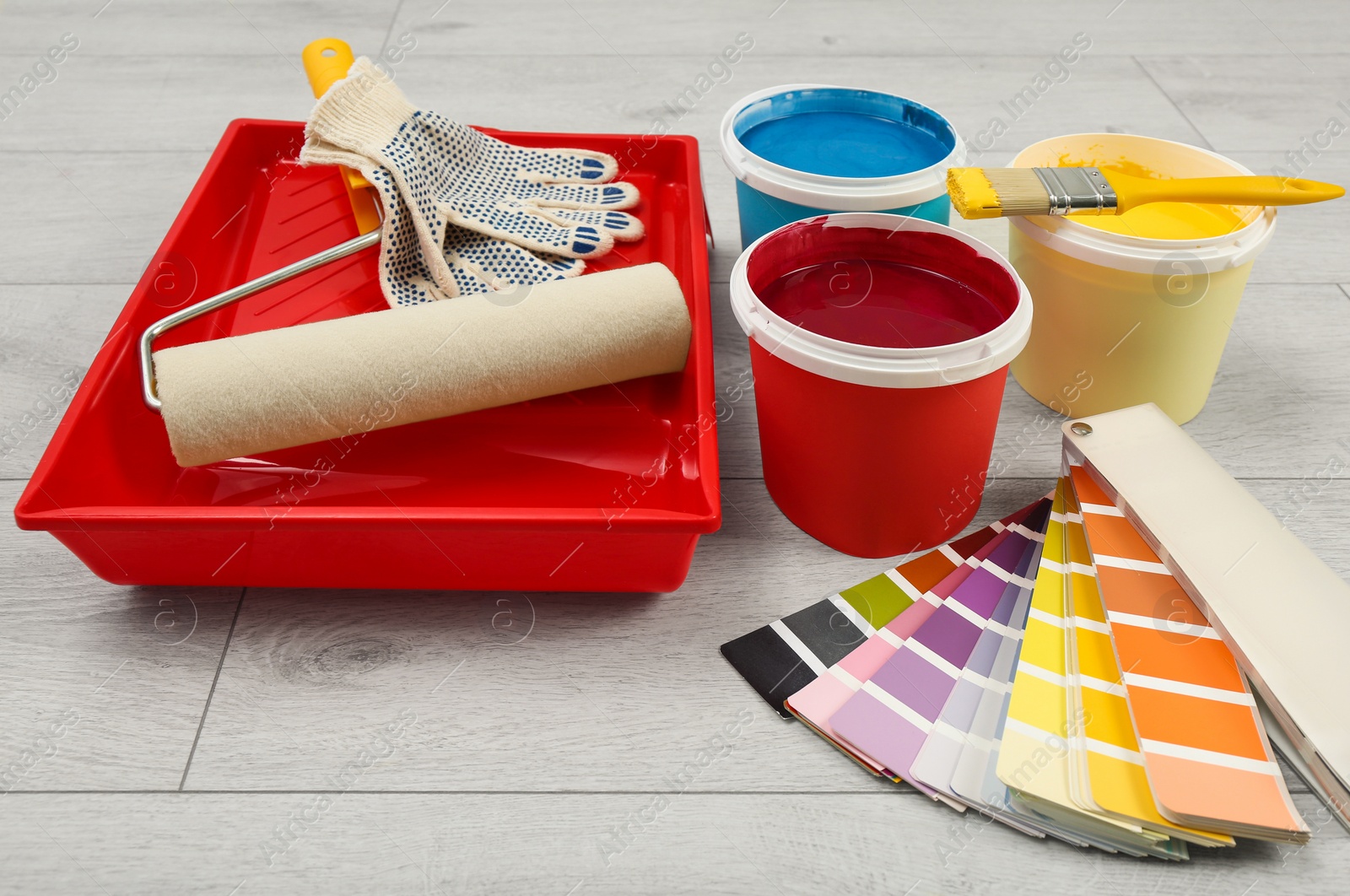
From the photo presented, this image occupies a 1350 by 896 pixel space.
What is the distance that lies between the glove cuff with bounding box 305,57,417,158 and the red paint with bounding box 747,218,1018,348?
34cm

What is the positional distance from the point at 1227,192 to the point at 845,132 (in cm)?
31

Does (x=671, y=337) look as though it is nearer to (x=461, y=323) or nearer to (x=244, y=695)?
(x=461, y=323)

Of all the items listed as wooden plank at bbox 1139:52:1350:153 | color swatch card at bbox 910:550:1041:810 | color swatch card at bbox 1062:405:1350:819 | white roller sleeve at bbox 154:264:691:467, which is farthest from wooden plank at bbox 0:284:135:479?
wooden plank at bbox 1139:52:1350:153

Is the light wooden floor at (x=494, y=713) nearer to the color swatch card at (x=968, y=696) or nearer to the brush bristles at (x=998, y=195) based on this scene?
the color swatch card at (x=968, y=696)

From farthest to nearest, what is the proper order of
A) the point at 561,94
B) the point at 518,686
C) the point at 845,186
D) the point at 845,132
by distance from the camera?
the point at 561,94, the point at 845,132, the point at 845,186, the point at 518,686

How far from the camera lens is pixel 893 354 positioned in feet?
1.92

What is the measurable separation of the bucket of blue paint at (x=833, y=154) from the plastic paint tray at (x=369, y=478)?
0.06m

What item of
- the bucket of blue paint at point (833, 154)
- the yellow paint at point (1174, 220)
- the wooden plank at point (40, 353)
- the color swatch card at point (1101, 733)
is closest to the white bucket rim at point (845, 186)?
the bucket of blue paint at point (833, 154)

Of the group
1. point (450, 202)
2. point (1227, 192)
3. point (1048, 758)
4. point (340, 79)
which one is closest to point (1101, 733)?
point (1048, 758)

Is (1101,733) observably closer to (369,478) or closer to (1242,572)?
(1242,572)

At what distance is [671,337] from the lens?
69 cm

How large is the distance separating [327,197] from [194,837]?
0.60m

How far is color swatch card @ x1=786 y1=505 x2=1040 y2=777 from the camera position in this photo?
0.57 meters

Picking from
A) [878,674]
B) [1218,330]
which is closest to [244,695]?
[878,674]
